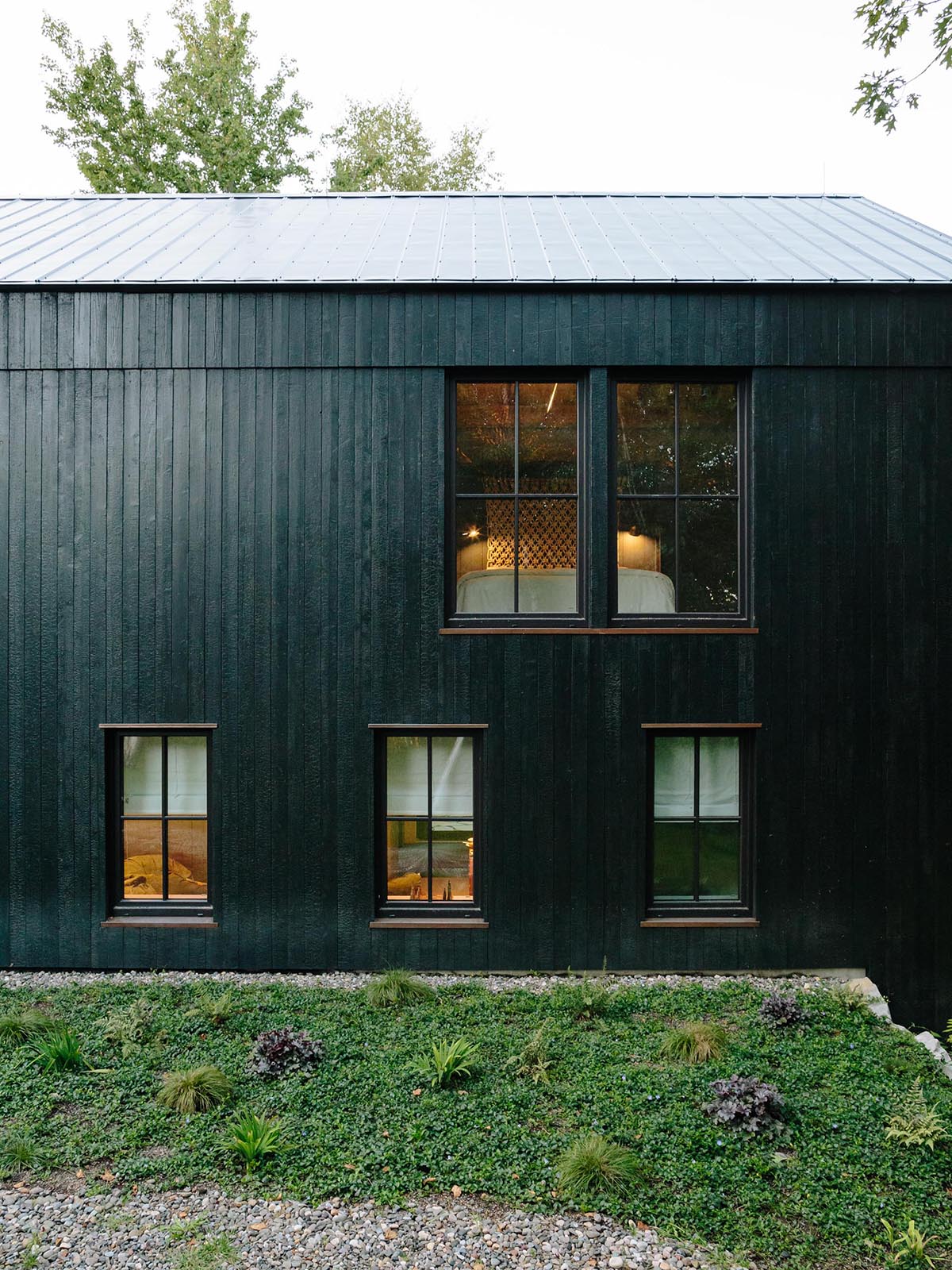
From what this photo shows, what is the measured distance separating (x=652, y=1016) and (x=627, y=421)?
4.44 m

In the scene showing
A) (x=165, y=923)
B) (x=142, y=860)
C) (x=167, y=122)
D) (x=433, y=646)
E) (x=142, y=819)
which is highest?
(x=167, y=122)

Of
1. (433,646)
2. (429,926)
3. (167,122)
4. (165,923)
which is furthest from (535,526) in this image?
(167,122)

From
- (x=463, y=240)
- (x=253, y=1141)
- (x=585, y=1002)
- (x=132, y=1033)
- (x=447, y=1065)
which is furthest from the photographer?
(x=463, y=240)

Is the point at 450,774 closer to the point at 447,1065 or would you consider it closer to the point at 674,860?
the point at 674,860

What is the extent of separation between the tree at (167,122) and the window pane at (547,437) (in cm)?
1344

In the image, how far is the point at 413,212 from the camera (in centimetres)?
805

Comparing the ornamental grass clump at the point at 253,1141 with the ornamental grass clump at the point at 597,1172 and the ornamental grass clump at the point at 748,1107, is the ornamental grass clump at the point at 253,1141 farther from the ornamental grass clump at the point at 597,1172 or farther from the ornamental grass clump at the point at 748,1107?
the ornamental grass clump at the point at 748,1107

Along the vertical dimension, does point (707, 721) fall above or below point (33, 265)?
below

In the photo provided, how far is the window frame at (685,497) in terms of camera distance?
5.86 m

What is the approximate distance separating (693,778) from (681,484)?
2366 millimetres

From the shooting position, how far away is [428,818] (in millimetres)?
5910

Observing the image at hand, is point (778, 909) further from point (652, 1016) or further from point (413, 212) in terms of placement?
point (413, 212)

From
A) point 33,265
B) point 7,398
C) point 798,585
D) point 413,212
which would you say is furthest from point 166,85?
point 798,585

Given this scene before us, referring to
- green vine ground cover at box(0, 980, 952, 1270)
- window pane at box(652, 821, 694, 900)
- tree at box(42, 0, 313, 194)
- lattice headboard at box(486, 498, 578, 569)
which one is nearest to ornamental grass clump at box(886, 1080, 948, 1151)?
green vine ground cover at box(0, 980, 952, 1270)
